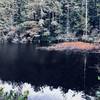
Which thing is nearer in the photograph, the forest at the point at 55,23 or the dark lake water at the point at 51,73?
the dark lake water at the point at 51,73

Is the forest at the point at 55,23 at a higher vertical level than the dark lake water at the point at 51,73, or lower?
higher

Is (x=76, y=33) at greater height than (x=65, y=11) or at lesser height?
lesser

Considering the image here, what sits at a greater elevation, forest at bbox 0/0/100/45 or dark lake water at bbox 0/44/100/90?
forest at bbox 0/0/100/45

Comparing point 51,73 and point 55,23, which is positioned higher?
point 55,23

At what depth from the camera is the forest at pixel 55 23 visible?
53125 millimetres

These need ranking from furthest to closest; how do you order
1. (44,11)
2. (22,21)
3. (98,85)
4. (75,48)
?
(22,21), (44,11), (75,48), (98,85)

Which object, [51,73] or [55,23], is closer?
[51,73]

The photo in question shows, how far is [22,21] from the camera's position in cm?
6253

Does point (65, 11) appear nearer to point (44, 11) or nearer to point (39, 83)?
point (44, 11)

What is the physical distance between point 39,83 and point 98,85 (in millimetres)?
4022

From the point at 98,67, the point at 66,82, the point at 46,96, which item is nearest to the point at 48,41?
the point at 98,67

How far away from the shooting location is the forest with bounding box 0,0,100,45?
53.1 meters

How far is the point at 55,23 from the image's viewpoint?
180 ft

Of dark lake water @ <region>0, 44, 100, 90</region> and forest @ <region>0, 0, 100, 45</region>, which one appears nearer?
dark lake water @ <region>0, 44, 100, 90</region>
